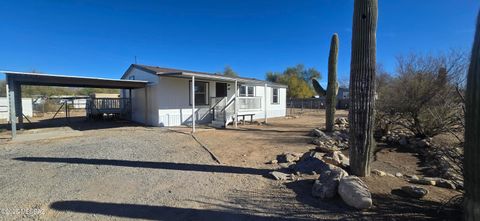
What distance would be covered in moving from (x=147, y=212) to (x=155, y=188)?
33.3 inches

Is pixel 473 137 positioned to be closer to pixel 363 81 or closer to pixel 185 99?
pixel 363 81

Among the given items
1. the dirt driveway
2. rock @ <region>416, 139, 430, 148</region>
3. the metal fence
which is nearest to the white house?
the dirt driveway

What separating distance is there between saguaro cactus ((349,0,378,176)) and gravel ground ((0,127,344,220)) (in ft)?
5.04

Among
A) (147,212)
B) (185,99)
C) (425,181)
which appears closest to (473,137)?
(425,181)

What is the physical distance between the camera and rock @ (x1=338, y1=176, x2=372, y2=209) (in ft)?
9.95

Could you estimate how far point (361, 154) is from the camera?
4059mm

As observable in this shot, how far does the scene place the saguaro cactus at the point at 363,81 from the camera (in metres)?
3.93

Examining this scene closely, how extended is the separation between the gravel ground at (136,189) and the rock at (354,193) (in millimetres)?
484

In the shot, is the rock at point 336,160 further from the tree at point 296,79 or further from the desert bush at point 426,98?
the tree at point 296,79

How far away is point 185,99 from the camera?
41.6 ft

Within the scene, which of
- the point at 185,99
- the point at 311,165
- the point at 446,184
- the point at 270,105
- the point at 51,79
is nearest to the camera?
the point at 446,184

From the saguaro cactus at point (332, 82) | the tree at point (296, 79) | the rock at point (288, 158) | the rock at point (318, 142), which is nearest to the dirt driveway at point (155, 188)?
the rock at point (288, 158)

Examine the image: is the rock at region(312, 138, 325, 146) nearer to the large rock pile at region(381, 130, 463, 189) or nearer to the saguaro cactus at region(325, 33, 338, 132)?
the saguaro cactus at region(325, 33, 338, 132)

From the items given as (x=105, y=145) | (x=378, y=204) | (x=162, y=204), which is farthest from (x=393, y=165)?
(x=105, y=145)
